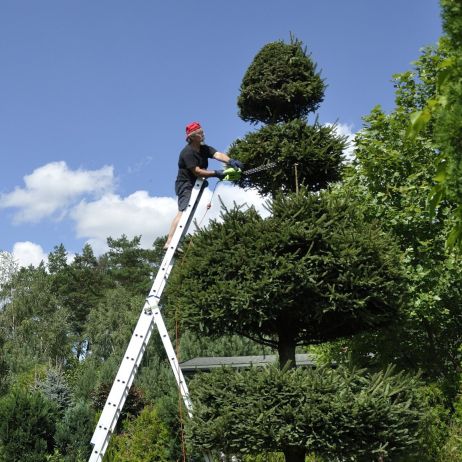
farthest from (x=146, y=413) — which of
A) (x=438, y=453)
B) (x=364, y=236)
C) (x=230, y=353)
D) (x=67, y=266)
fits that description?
(x=67, y=266)

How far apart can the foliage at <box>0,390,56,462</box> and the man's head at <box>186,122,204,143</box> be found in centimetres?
695

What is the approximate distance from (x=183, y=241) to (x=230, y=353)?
2326 centimetres

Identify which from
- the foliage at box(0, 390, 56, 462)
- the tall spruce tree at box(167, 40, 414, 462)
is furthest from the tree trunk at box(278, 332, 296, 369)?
the foliage at box(0, 390, 56, 462)

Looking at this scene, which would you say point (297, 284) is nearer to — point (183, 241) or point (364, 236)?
point (364, 236)

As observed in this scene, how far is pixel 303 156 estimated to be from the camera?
7047 mm

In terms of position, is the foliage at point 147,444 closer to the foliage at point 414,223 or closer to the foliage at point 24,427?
the foliage at point 24,427

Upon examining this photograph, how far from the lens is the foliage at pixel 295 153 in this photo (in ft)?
23.2

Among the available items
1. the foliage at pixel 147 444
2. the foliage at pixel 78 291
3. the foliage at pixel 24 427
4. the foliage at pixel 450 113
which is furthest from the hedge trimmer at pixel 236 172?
the foliage at pixel 78 291

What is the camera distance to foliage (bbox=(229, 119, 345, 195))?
23.2 ft

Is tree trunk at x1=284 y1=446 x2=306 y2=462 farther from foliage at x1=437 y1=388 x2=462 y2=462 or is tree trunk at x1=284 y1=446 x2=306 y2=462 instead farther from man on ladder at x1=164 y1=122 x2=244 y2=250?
foliage at x1=437 y1=388 x2=462 y2=462

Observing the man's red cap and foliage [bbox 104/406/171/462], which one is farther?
foliage [bbox 104/406/171/462]

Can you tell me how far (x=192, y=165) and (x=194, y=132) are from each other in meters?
0.40

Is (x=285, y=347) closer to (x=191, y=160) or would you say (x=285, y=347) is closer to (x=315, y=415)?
(x=315, y=415)

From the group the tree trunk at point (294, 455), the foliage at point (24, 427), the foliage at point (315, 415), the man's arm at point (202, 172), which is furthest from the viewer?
the foliage at point (24, 427)
